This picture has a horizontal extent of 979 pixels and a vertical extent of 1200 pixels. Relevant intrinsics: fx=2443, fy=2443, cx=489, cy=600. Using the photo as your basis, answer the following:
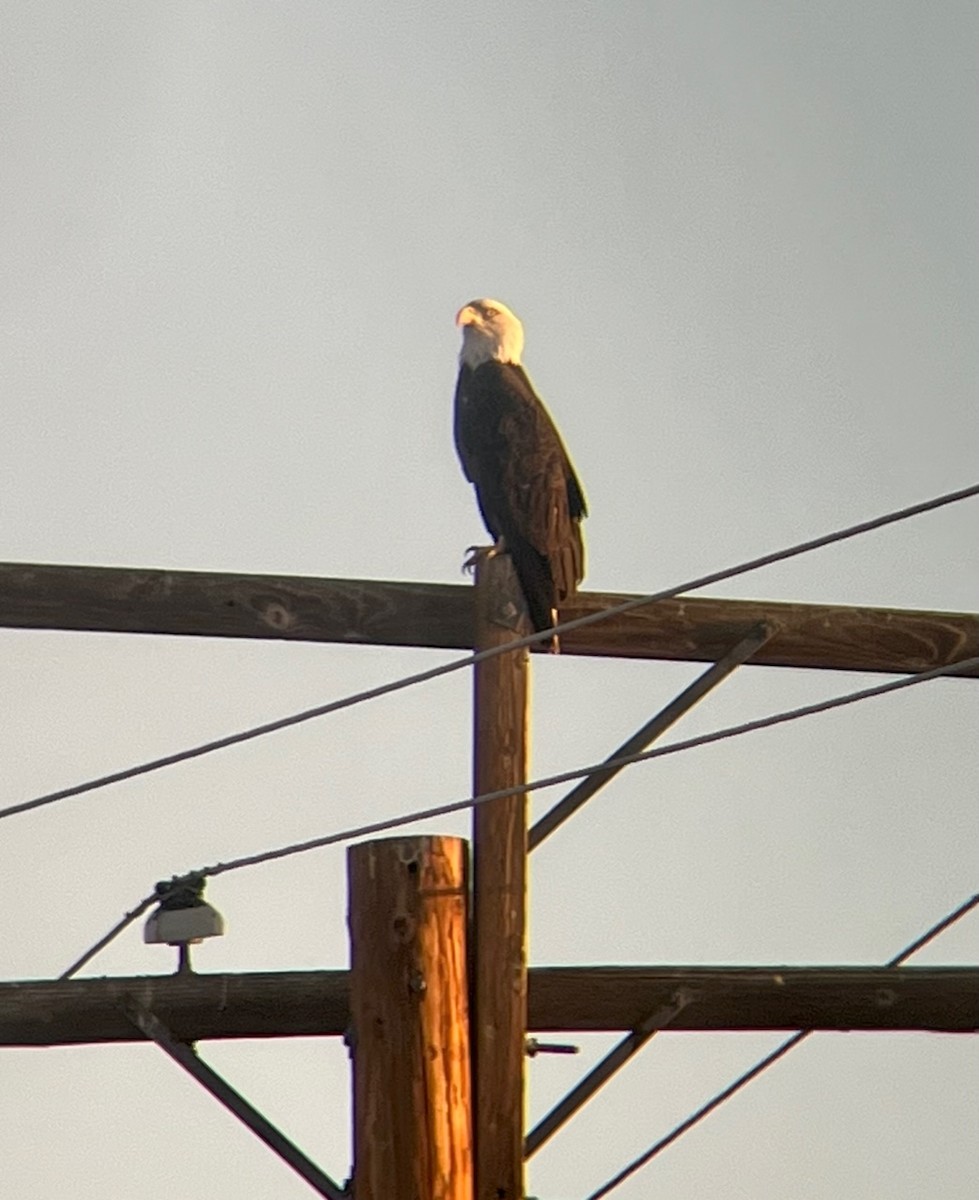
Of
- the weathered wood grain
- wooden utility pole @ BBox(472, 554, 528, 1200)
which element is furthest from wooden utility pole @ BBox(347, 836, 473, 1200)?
the weathered wood grain

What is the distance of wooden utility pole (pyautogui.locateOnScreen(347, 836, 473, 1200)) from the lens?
4016mm

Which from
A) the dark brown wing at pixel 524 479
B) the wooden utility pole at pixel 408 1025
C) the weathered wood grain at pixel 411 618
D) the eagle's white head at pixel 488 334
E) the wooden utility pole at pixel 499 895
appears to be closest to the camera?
the wooden utility pole at pixel 408 1025

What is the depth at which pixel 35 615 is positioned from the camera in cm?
490

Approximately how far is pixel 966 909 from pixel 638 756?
4.31 ft

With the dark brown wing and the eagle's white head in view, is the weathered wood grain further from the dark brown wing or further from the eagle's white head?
the eagle's white head

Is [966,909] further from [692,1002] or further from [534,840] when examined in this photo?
[534,840]

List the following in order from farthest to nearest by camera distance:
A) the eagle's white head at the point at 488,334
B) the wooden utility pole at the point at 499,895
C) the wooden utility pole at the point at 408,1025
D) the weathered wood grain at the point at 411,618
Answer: the eagle's white head at the point at 488,334, the weathered wood grain at the point at 411,618, the wooden utility pole at the point at 499,895, the wooden utility pole at the point at 408,1025

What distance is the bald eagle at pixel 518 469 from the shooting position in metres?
5.19

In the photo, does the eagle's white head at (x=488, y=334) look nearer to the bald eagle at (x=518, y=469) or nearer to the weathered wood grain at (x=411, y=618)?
the bald eagle at (x=518, y=469)

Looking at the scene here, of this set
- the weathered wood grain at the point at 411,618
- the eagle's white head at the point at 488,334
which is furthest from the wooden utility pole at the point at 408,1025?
the eagle's white head at the point at 488,334

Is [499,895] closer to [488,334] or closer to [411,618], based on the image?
[411,618]

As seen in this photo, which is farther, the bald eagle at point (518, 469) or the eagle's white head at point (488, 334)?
the eagle's white head at point (488, 334)

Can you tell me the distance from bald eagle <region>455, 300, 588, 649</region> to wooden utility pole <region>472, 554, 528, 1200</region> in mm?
135

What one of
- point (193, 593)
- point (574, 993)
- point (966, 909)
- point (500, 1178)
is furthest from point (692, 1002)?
point (193, 593)
